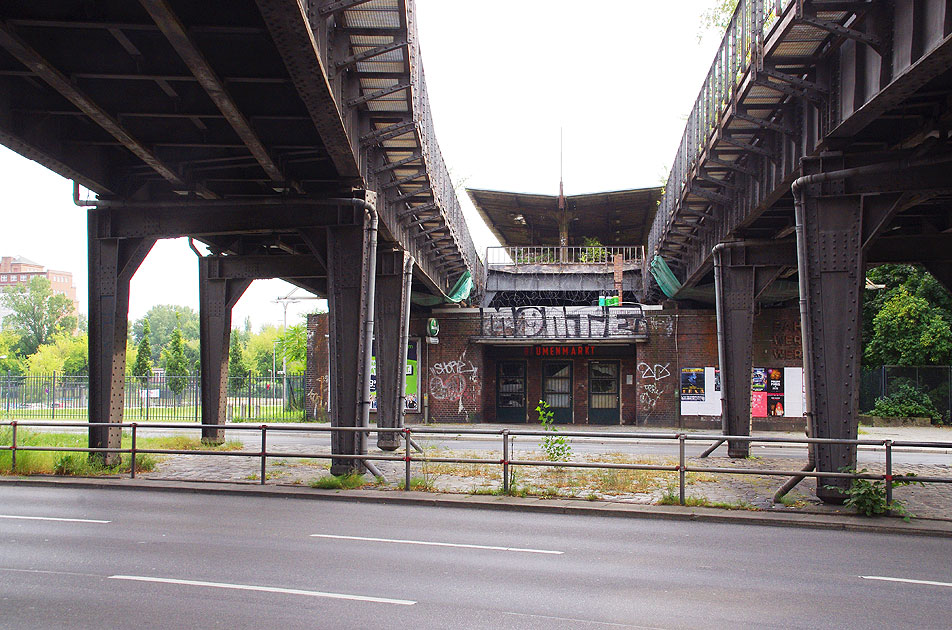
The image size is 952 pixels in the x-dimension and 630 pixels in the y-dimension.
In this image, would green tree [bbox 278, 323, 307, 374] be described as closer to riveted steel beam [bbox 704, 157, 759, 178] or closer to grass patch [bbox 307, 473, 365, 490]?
grass patch [bbox 307, 473, 365, 490]

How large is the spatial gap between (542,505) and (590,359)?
903 inches

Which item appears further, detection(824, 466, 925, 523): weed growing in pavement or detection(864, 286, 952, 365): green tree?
detection(864, 286, 952, 365): green tree

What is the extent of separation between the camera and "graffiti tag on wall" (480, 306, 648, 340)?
106ft

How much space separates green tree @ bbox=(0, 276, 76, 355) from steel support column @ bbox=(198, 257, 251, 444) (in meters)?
103

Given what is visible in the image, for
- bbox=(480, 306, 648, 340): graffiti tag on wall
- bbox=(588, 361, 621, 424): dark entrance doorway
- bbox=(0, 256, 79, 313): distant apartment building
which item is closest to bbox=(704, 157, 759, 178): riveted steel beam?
bbox=(480, 306, 648, 340): graffiti tag on wall

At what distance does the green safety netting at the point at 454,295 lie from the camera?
103 feet

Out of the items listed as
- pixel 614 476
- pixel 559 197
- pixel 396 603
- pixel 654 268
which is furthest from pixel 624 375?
pixel 396 603

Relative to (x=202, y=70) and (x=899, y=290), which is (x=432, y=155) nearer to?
(x=202, y=70)

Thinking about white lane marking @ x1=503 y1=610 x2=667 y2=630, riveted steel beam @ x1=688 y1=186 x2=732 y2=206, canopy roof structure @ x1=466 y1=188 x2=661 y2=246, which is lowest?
white lane marking @ x1=503 y1=610 x2=667 y2=630

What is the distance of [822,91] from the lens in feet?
36.9

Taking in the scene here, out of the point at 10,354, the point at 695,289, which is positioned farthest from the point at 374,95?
the point at 10,354

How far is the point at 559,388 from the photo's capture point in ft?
114

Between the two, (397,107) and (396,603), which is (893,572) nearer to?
(396,603)

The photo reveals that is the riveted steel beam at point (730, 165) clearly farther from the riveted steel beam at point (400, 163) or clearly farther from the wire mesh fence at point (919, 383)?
the wire mesh fence at point (919, 383)
